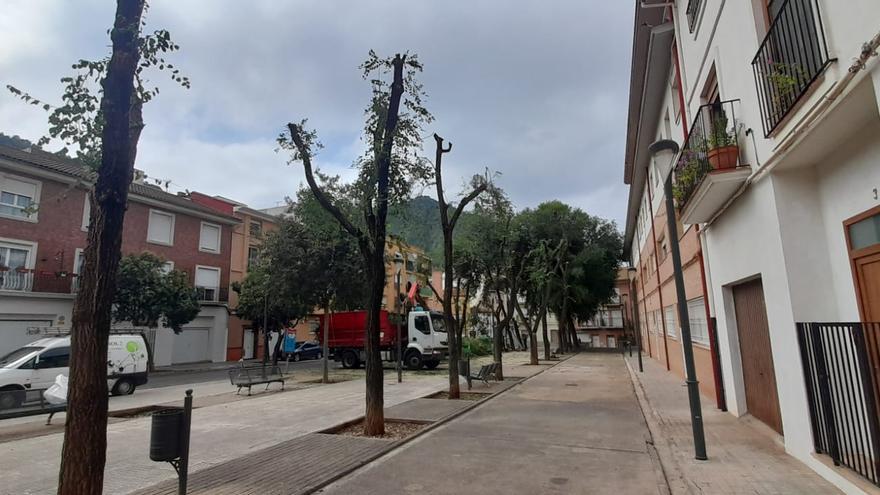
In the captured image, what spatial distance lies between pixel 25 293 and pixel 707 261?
25749 mm

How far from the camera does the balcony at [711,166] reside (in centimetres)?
629

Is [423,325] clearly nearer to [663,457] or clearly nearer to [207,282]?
[207,282]

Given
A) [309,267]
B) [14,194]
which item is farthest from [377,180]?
[14,194]

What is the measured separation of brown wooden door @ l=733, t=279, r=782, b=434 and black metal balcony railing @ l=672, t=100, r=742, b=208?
182cm

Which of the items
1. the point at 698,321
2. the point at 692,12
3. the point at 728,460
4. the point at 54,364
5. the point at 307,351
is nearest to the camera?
the point at 728,460

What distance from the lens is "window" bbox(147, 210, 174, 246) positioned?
25953 millimetres

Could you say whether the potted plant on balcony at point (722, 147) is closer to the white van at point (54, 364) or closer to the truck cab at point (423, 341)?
the white van at point (54, 364)

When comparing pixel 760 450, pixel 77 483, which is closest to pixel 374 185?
pixel 77 483

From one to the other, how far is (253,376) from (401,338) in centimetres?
802

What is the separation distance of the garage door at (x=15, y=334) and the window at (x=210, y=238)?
31.4ft

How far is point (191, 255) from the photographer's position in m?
28.1

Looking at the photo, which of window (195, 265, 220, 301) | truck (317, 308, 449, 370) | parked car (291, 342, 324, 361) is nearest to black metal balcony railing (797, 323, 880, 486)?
truck (317, 308, 449, 370)

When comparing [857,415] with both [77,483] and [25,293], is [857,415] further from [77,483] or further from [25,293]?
[25,293]

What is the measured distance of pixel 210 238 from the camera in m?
29.5
